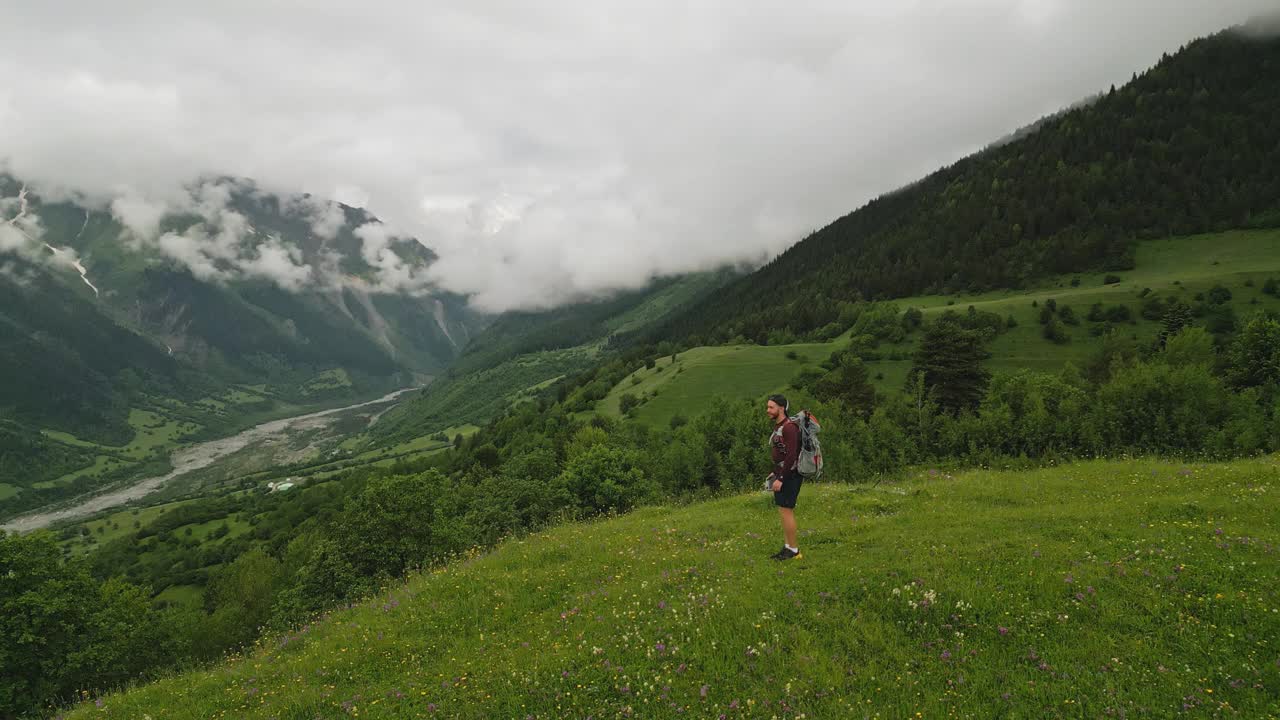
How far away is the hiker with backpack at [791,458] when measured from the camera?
1253 centimetres

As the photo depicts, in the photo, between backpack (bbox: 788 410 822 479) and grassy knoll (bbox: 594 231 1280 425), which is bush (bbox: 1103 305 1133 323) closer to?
grassy knoll (bbox: 594 231 1280 425)

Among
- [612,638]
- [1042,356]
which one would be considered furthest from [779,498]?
[1042,356]

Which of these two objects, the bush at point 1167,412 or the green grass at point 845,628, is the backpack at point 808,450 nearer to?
the green grass at point 845,628

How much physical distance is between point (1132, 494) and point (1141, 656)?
37.8ft

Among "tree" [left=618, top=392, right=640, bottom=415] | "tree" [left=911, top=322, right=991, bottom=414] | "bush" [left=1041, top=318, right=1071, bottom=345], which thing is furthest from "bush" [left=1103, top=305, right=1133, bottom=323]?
"tree" [left=618, top=392, right=640, bottom=415]

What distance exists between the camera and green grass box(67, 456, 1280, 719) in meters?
7.38

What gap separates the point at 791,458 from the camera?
41.6 ft

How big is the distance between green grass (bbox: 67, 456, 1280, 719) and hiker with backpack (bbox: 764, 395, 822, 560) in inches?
54.2

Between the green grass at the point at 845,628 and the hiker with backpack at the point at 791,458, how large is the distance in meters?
1.38

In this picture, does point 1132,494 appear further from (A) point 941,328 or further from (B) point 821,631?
(A) point 941,328

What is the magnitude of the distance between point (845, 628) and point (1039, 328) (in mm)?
150797

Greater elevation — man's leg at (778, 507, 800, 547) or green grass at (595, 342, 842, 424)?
man's leg at (778, 507, 800, 547)

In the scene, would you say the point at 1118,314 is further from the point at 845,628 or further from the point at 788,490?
the point at 845,628

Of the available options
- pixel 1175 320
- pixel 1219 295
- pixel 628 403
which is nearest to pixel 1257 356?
pixel 1175 320
